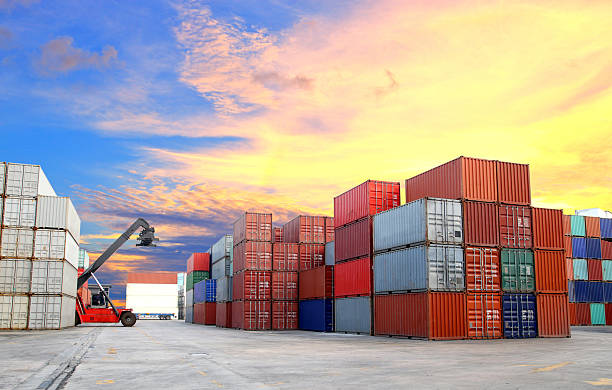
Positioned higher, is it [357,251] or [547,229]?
[547,229]

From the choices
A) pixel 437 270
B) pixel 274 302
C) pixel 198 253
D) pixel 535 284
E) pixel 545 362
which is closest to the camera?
pixel 545 362

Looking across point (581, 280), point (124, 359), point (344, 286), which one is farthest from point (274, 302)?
point (581, 280)

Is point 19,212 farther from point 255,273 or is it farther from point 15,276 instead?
point 255,273

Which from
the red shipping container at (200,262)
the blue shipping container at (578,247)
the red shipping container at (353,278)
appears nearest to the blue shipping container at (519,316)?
the red shipping container at (353,278)

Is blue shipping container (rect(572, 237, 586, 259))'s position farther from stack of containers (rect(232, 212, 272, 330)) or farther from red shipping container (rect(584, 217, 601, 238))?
stack of containers (rect(232, 212, 272, 330))

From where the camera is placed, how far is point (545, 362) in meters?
16.1

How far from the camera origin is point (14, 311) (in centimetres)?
4238

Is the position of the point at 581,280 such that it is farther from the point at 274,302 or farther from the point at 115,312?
the point at 115,312

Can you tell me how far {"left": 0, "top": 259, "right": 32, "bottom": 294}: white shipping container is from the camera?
42.2 m

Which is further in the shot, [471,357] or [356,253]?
[356,253]

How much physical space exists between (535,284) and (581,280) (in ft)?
123

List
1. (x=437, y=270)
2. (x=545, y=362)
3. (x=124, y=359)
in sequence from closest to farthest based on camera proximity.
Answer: (x=545, y=362), (x=124, y=359), (x=437, y=270)

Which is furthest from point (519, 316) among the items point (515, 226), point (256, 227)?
point (256, 227)

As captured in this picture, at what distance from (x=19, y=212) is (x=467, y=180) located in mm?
34265
